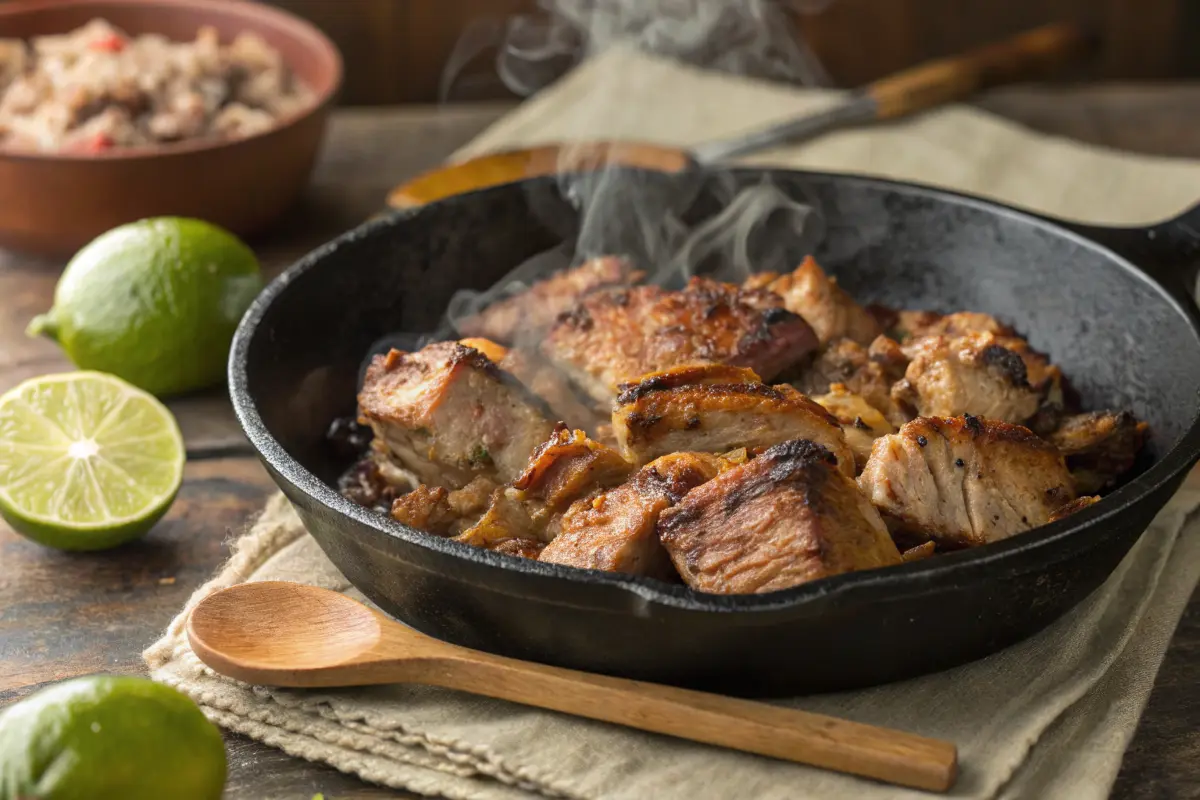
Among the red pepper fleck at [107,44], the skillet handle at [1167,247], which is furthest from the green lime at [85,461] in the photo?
the skillet handle at [1167,247]

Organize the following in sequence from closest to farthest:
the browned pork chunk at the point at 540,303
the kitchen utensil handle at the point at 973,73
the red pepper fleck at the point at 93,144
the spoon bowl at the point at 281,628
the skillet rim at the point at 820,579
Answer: the skillet rim at the point at 820,579 → the spoon bowl at the point at 281,628 → the browned pork chunk at the point at 540,303 → the red pepper fleck at the point at 93,144 → the kitchen utensil handle at the point at 973,73

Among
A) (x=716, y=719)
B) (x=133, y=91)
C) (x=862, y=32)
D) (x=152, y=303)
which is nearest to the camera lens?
(x=716, y=719)

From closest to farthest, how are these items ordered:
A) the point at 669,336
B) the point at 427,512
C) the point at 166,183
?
the point at 427,512 < the point at 669,336 < the point at 166,183

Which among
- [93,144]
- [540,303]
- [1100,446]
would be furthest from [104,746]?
[93,144]

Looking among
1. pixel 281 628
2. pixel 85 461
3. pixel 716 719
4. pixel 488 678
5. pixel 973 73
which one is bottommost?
pixel 85 461

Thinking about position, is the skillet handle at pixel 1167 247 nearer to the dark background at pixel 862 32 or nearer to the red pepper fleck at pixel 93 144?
the red pepper fleck at pixel 93 144

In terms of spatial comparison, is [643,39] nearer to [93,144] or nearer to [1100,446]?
[93,144]

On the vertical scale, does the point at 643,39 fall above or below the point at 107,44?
above
